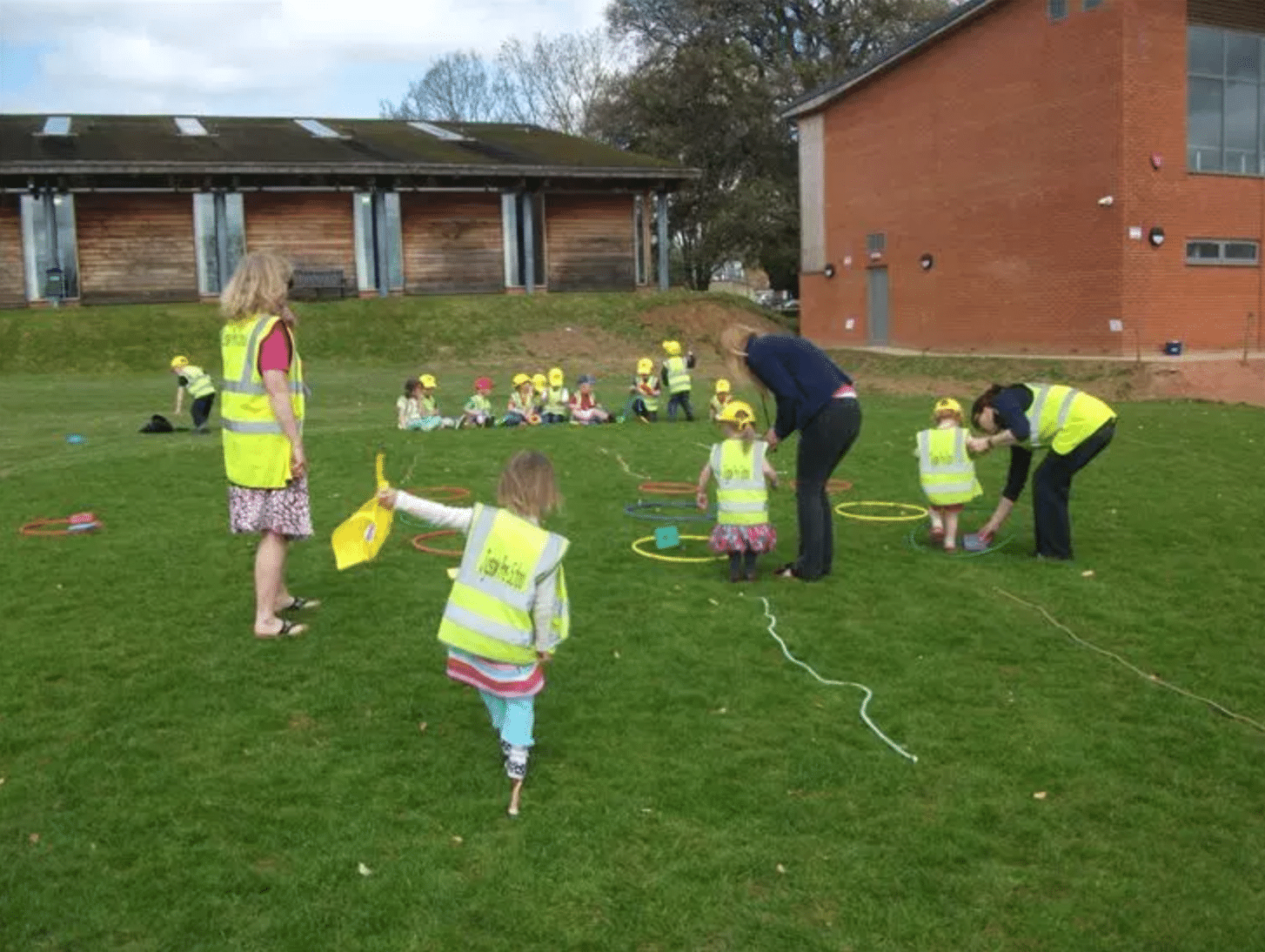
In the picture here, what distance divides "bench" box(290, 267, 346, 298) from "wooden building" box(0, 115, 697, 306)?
0.06 metres

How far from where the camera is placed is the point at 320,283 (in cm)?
3788

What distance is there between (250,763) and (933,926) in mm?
2981

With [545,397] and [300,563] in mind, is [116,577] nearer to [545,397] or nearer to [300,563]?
[300,563]

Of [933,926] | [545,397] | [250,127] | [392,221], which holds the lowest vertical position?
[933,926]

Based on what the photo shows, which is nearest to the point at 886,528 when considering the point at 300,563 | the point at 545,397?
the point at 300,563

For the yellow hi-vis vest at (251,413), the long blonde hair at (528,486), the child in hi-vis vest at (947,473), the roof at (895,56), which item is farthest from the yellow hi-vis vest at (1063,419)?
the roof at (895,56)

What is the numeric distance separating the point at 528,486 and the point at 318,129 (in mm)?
41603

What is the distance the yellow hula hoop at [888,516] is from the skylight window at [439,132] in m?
34.4

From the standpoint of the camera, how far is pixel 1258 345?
102 feet

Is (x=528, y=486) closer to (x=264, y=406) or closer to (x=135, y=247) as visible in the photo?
(x=264, y=406)

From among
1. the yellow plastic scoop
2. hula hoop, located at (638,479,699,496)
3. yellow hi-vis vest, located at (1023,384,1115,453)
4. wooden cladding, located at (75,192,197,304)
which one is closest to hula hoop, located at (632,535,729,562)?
hula hoop, located at (638,479,699,496)

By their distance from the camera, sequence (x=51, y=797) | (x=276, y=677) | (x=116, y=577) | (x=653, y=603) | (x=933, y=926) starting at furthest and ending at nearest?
(x=116, y=577) < (x=653, y=603) < (x=276, y=677) < (x=51, y=797) < (x=933, y=926)

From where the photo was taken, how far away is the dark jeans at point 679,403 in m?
19.5

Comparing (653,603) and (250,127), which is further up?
(250,127)
